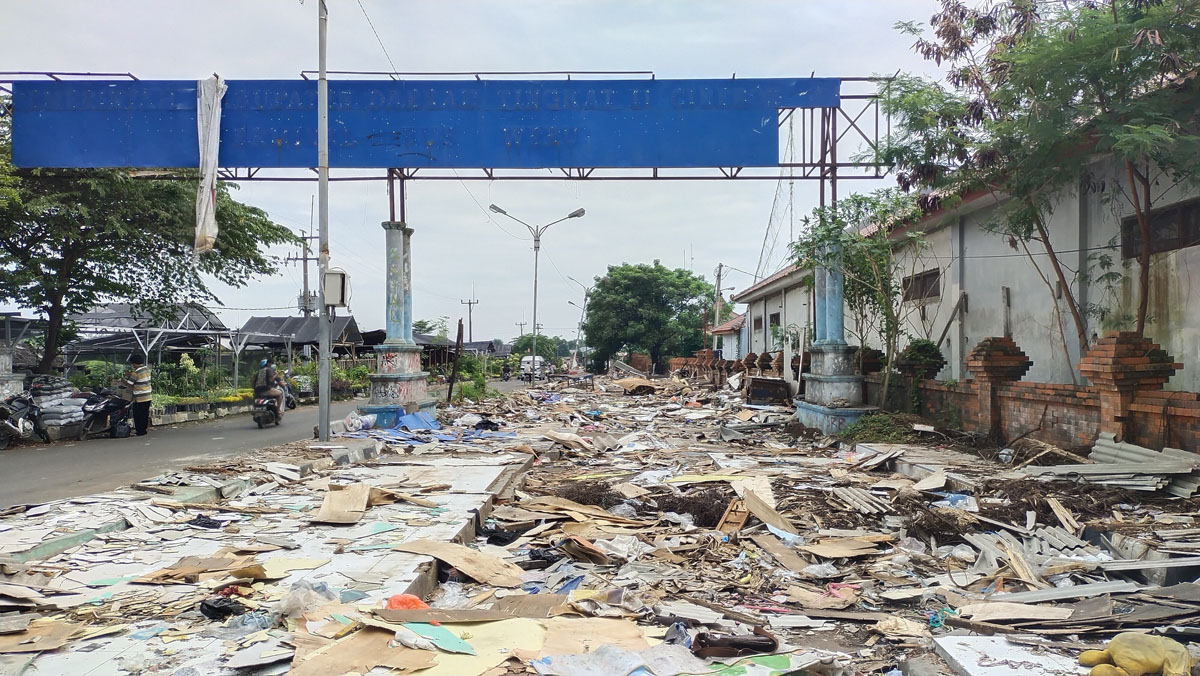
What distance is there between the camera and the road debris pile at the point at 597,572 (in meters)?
3.64

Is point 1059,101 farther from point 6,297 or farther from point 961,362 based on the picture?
point 6,297

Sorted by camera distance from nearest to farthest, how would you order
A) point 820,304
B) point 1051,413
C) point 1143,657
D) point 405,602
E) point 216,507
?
point 1143,657 → point 405,602 → point 216,507 → point 1051,413 → point 820,304

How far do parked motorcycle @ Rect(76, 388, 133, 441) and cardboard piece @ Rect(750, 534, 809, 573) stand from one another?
1356 cm

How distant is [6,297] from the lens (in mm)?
16078

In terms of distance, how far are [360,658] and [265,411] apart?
1403 cm

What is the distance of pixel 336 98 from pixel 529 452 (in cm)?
721

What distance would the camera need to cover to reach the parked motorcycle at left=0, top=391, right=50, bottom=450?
493 inches

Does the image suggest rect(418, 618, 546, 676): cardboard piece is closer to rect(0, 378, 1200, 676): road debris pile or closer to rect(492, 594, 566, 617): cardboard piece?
rect(0, 378, 1200, 676): road debris pile

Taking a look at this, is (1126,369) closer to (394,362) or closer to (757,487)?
(757,487)

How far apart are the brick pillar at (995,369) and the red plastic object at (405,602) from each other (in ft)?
27.0

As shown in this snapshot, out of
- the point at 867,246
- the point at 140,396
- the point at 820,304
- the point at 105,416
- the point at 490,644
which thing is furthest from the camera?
the point at 140,396

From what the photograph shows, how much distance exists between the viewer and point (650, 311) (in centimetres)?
4778

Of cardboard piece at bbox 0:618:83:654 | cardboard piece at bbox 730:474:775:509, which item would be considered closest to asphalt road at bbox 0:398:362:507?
cardboard piece at bbox 0:618:83:654

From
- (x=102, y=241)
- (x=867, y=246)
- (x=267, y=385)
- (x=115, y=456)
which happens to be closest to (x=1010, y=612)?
(x=867, y=246)
